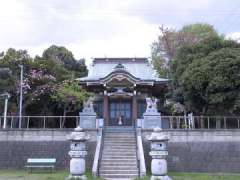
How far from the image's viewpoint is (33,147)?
22312 mm

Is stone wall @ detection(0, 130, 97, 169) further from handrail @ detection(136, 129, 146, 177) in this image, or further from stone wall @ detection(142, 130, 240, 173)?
stone wall @ detection(142, 130, 240, 173)

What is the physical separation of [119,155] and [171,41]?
21.6m

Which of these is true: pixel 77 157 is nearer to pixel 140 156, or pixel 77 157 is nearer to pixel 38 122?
pixel 140 156

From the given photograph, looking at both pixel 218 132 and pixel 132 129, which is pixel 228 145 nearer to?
pixel 218 132

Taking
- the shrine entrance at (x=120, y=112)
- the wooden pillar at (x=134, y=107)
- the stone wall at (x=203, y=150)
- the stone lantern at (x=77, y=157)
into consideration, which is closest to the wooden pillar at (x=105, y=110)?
the shrine entrance at (x=120, y=112)

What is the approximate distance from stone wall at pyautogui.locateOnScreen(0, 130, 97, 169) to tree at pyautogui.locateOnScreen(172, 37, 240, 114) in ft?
23.9

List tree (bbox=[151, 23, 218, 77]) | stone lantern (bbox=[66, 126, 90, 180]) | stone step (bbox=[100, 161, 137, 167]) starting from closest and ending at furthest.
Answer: stone lantern (bbox=[66, 126, 90, 180])
stone step (bbox=[100, 161, 137, 167])
tree (bbox=[151, 23, 218, 77])

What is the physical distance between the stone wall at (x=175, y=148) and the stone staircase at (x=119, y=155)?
1.13m

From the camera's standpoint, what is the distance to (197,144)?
72.9 ft

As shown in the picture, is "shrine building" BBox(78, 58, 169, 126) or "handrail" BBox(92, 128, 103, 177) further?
"shrine building" BBox(78, 58, 169, 126)

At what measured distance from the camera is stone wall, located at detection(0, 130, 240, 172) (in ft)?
72.2

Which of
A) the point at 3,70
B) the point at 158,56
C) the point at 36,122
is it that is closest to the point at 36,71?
the point at 3,70

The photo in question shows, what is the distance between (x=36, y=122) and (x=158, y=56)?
59.7 feet

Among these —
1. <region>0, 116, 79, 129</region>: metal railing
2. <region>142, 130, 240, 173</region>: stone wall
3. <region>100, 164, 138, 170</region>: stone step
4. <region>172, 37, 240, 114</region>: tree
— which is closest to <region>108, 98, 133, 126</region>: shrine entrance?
<region>0, 116, 79, 129</region>: metal railing
